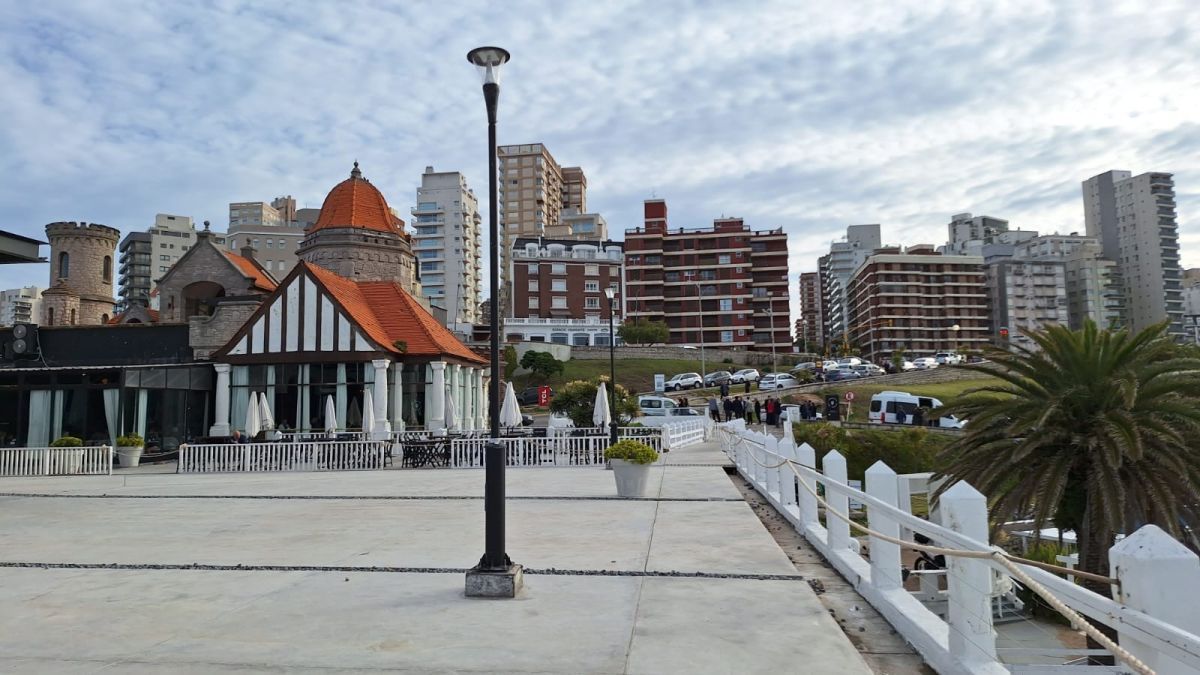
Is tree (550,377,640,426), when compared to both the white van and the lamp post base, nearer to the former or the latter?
the white van

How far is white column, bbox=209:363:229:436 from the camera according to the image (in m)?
31.9

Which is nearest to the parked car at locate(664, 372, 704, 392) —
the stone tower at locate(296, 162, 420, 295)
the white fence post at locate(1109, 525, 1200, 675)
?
the stone tower at locate(296, 162, 420, 295)

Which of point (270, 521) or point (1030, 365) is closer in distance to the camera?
point (1030, 365)

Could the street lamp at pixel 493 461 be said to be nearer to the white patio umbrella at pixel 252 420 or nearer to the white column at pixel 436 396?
the white patio umbrella at pixel 252 420

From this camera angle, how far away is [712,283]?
354ft

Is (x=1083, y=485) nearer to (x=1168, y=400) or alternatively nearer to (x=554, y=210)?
(x=1168, y=400)

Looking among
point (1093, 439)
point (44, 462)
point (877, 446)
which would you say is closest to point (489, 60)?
point (1093, 439)

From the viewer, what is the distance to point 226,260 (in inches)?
1553

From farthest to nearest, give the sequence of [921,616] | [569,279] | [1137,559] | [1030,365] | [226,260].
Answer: [569,279], [226,260], [1030,365], [921,616], [1137,559]

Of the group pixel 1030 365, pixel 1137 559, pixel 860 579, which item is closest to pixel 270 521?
pixel 860 579

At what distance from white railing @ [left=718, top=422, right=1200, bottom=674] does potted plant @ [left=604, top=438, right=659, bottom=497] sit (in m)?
5.37

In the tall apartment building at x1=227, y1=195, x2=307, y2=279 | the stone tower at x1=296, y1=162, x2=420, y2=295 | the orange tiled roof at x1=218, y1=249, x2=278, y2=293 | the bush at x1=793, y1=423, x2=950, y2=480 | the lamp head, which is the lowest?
the bush at x1=793, y1=423, x2=950, y2=480

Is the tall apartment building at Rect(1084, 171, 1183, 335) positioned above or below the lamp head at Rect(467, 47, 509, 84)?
above

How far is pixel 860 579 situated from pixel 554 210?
6028 inches
